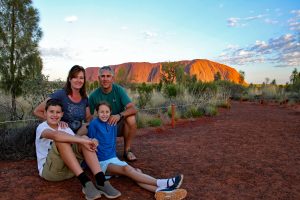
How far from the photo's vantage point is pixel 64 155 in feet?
11.0

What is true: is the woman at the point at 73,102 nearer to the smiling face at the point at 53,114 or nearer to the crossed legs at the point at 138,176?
the smiling face at the point at 53,114

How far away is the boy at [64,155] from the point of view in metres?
3.33

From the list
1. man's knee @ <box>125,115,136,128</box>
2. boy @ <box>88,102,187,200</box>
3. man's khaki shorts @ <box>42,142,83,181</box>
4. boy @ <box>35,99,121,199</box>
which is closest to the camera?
boy @ <box>35,99,121,199</box>

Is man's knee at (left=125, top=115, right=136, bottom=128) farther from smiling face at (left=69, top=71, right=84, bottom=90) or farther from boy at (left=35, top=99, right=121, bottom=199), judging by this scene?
boy at (left=35, top=99, right=121, bottom=199)

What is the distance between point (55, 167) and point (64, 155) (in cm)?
32

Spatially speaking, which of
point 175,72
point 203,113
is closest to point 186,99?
point 203,113

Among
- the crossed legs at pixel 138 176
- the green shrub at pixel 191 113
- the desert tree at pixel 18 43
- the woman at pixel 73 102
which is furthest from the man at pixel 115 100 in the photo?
the desert tree at pixel 18 43

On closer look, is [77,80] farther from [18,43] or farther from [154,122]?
[18,43]

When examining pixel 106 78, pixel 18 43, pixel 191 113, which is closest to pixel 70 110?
pixel 106 78

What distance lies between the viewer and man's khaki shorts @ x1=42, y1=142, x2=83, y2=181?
348 cm

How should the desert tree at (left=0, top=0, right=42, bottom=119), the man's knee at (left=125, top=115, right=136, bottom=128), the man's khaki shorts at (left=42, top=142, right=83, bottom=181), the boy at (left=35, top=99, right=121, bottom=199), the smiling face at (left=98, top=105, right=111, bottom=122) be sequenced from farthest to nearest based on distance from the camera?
1. the desert tree at (left=0, top=0, right=42, bottom=119)
2. the man's knee at (left=125, top=115, right=136, bottom=128)
3. the smiling face at (left=98, top=105, right=111, bottom=122)
4. the man's khaki shorts at (left=42, top=142, right=83, bottom=181)
5. the boy at (left=35, top=99, right=121, bottom=199)

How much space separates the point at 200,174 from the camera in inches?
173

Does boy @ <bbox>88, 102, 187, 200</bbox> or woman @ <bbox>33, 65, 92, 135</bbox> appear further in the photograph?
woman @ <bbox>33, 65, 92, 135</bbox>

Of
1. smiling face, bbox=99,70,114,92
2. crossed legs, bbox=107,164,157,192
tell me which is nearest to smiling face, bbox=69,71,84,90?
smiling face, bbox=99,70,114,92
